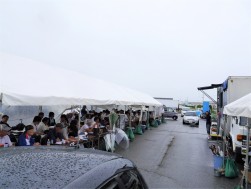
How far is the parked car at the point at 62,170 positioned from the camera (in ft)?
6.16

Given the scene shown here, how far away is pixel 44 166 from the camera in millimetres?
2117

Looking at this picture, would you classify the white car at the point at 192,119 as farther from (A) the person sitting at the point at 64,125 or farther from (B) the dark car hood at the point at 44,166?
(B) the dark car hood at the point at 44,166

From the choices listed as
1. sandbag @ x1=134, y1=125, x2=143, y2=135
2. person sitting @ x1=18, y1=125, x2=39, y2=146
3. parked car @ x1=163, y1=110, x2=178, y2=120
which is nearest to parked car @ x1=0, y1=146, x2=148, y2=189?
person sitting @ x1=18, y1=125, x2=39, y2=146

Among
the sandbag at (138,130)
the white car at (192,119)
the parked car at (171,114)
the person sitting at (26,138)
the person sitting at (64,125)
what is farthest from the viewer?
the parked car at (171,114)

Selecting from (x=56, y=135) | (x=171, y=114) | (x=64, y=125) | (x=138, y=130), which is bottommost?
(x=138, y=130)

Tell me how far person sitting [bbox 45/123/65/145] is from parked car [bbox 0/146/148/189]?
5947 millimetres

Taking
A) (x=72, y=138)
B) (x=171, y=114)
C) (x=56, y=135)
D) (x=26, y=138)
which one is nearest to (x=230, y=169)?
(x=72, y=138)

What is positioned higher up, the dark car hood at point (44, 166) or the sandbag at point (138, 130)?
the dark car hood at point (44, 166)

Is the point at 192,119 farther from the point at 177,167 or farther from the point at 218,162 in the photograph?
the point at 218,162

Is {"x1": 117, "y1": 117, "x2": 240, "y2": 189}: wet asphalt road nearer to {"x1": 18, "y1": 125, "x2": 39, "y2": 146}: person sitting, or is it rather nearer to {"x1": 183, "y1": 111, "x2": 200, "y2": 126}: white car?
{"x1": 18, "y1": 125, "x2": 39, "y2": 146}: person sitting

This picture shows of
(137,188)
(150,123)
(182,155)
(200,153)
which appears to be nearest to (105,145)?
(182,155)

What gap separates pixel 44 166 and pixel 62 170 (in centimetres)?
15

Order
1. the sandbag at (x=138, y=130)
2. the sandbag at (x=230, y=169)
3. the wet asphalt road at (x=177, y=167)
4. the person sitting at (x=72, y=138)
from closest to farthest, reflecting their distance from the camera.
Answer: the wet asphalt road at (x=177, y=167) → the sandbag at (x=230, y=169) → the person sitting at (x=72, y=138) → the sandbag at (x=138, y=130)

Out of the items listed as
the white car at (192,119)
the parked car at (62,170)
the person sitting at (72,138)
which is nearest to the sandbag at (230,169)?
the person sitting at (72,138)
